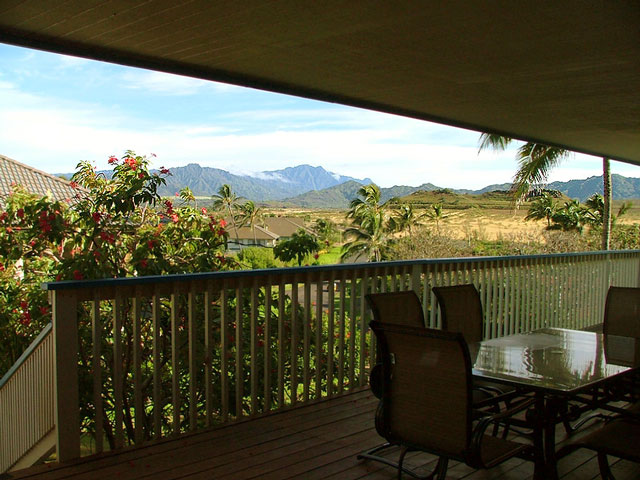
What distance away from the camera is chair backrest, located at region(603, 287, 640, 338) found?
175 inches

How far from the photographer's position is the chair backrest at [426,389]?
8.22 feet

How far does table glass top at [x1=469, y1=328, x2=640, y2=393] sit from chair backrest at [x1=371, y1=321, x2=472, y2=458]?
1.56 ft

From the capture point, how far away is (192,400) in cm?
393

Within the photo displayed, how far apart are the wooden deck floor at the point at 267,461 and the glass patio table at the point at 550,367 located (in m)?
0.45

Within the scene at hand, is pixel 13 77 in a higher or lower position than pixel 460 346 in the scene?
higher

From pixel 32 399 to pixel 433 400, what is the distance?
2.31m

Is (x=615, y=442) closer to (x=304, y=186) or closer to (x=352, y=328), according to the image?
(x=352, y=328)

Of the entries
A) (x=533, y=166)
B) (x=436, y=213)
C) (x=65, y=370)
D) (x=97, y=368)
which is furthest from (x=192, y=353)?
(x=436, y=213)

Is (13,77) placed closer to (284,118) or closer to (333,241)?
(284,118)

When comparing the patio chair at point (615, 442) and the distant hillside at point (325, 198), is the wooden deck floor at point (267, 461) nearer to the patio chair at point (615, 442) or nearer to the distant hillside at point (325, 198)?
the patio chair at point (615, 442)

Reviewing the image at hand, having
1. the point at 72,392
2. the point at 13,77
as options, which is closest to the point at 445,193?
the point at 72,392

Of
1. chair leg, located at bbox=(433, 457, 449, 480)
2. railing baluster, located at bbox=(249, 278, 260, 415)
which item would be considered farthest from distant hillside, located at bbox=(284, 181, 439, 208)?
chair leg, located at bbox=(433, 457, 449, 480)

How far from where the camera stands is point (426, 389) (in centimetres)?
263

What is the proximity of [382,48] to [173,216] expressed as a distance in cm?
341
